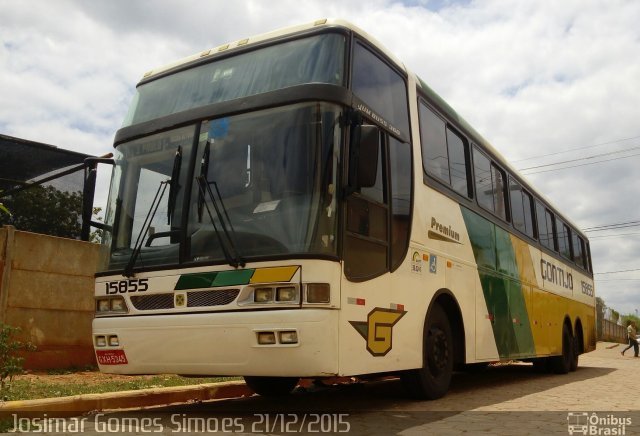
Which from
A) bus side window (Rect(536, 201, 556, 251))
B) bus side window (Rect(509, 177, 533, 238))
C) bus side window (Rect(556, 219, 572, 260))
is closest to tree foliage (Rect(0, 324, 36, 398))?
bus side window (Rect(509, 177, 533, 238))

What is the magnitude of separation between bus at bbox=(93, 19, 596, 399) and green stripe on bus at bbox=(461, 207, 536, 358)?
1.05 metres

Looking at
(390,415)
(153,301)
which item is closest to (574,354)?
(390,415)

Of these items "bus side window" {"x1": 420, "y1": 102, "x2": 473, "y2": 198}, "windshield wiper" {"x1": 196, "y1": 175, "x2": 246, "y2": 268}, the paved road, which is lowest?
the paved road

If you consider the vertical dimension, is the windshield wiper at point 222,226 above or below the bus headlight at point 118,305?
above

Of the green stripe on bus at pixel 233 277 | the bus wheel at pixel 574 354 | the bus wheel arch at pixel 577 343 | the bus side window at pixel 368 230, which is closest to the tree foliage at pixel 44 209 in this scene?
the green stripe on bus at pixel 233 277

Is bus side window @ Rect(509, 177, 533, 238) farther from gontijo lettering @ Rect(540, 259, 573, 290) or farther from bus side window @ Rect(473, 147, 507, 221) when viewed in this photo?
gontijo lettering @ Rect(540, 259, 573, 290)

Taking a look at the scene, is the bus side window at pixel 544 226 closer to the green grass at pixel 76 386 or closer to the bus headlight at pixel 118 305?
the green grass at pixel 76 386

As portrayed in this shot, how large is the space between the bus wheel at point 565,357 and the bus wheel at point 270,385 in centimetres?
743

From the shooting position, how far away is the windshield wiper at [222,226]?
203 inches

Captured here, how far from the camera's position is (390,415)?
589 cm

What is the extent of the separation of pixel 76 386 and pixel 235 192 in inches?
141

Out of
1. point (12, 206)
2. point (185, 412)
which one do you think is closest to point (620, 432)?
point (185, 412)

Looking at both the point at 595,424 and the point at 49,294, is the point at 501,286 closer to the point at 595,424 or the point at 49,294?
the point at 595,424

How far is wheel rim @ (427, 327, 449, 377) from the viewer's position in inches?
267
